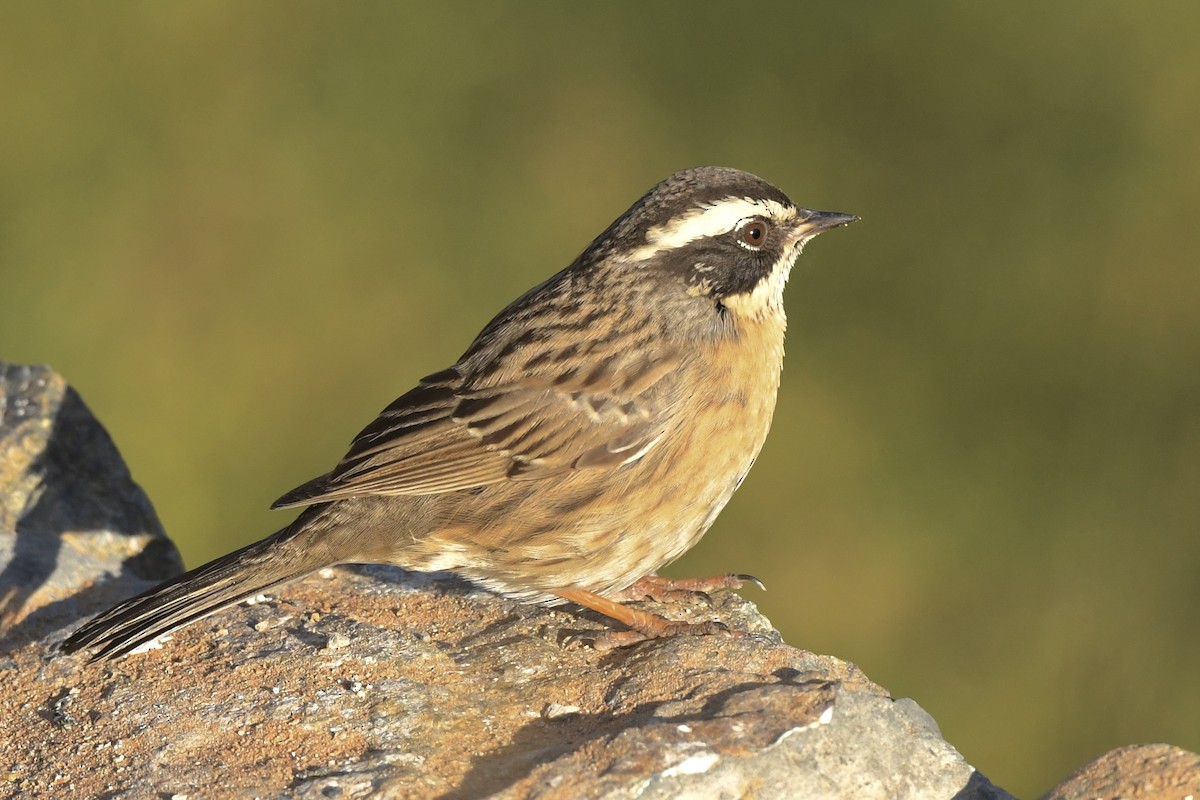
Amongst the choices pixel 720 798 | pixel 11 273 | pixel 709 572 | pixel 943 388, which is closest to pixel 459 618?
pixel 720 798

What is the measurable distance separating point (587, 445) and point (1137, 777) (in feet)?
7.53

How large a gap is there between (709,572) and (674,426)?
311 centimetres

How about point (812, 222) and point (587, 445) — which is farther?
point (812, 222)

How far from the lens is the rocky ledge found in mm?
4395

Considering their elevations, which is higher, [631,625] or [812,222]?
[812,222]

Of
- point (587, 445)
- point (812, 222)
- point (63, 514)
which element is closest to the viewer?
point (587, 445)

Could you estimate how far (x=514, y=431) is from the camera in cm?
592

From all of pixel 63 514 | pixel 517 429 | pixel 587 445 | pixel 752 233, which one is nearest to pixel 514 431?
pixel 517 429

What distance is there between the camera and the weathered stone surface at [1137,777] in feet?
14.2

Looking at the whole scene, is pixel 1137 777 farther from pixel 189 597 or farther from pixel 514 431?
pixel 189 597

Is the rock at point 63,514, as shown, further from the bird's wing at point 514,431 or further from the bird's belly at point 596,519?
the bird's belly at point 596,519

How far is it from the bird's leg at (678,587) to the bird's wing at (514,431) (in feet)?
2.07

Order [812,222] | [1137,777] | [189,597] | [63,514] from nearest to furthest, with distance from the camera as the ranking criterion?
[1137,777], [189,597], [812,222], [63,514]

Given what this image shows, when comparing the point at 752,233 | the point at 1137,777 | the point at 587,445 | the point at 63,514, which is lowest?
the point at 1137,777
